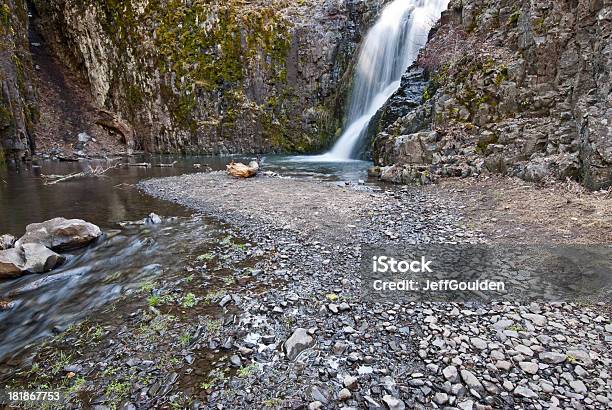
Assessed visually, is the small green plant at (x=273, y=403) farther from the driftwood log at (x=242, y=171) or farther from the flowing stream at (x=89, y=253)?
the driftwood log at (x=242, y=171)

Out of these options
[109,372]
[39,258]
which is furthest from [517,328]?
[39,258]

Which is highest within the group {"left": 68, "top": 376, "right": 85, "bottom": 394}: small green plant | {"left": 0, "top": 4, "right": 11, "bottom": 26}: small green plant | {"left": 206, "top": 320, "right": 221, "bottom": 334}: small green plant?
{"left": 0, "top": 4, "right": 11, "bottom": 26}: small green plant

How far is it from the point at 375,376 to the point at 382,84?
76.1ft

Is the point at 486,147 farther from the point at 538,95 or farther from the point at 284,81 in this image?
the point at 284,81

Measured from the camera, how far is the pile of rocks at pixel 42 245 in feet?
18.5

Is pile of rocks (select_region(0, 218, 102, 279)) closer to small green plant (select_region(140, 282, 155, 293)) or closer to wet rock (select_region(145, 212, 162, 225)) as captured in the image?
wet rock (select_region(145, 212, 162, 225))

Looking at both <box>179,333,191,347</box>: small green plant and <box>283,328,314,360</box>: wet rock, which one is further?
<box>179,333,191,347</box>: small green plant

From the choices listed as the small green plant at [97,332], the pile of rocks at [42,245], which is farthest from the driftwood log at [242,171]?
the small green plant at [97,332]

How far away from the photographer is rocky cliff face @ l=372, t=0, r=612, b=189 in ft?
26.6

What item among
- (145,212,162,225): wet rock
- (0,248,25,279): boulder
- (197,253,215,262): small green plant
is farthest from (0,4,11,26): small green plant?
(197,253,215,262): small green plant

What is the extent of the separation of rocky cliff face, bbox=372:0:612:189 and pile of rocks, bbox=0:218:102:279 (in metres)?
9.87

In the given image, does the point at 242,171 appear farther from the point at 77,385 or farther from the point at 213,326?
the point at 77,385

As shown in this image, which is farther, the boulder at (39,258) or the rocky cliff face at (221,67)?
the rocky cliff face at (221,67)

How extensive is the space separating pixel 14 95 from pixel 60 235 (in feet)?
66.0
